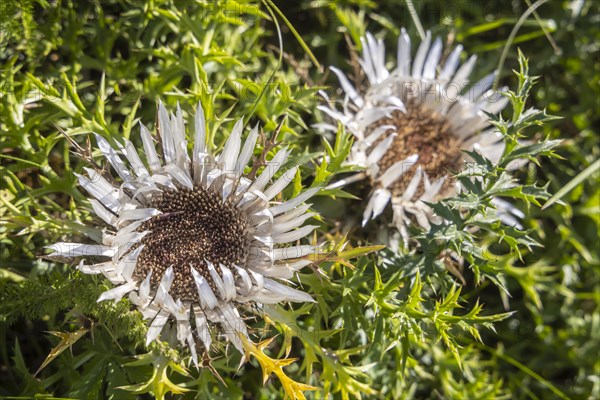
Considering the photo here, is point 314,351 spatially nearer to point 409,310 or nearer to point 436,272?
point 409,310

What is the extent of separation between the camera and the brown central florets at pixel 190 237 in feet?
4.91

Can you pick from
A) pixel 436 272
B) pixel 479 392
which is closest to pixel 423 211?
pixel 436 272

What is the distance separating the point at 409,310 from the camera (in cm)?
149

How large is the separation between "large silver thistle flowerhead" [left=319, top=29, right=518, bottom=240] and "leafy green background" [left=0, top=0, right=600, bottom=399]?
0.10 meters

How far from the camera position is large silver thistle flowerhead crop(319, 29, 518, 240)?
1.74m

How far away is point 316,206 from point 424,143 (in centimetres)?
40

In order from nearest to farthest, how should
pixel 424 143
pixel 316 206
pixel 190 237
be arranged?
pixel 190 237
pixel 316 206
pixel 424 143

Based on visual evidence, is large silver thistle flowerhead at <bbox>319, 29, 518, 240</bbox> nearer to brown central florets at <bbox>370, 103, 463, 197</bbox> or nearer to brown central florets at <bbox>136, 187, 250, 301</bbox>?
brown central florets at <bbox>370, 103, 463, 197</bbox>

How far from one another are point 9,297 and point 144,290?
0.34m

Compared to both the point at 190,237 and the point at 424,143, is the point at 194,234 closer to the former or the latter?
the point at 190,237

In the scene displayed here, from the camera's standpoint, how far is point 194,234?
155 cm

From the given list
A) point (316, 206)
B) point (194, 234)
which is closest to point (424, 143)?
point (316, 206)

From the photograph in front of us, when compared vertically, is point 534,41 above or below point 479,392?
above

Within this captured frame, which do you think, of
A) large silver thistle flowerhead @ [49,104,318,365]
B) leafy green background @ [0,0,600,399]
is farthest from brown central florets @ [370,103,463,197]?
large silver thistle flowerhead @ [49,104,318,365]
